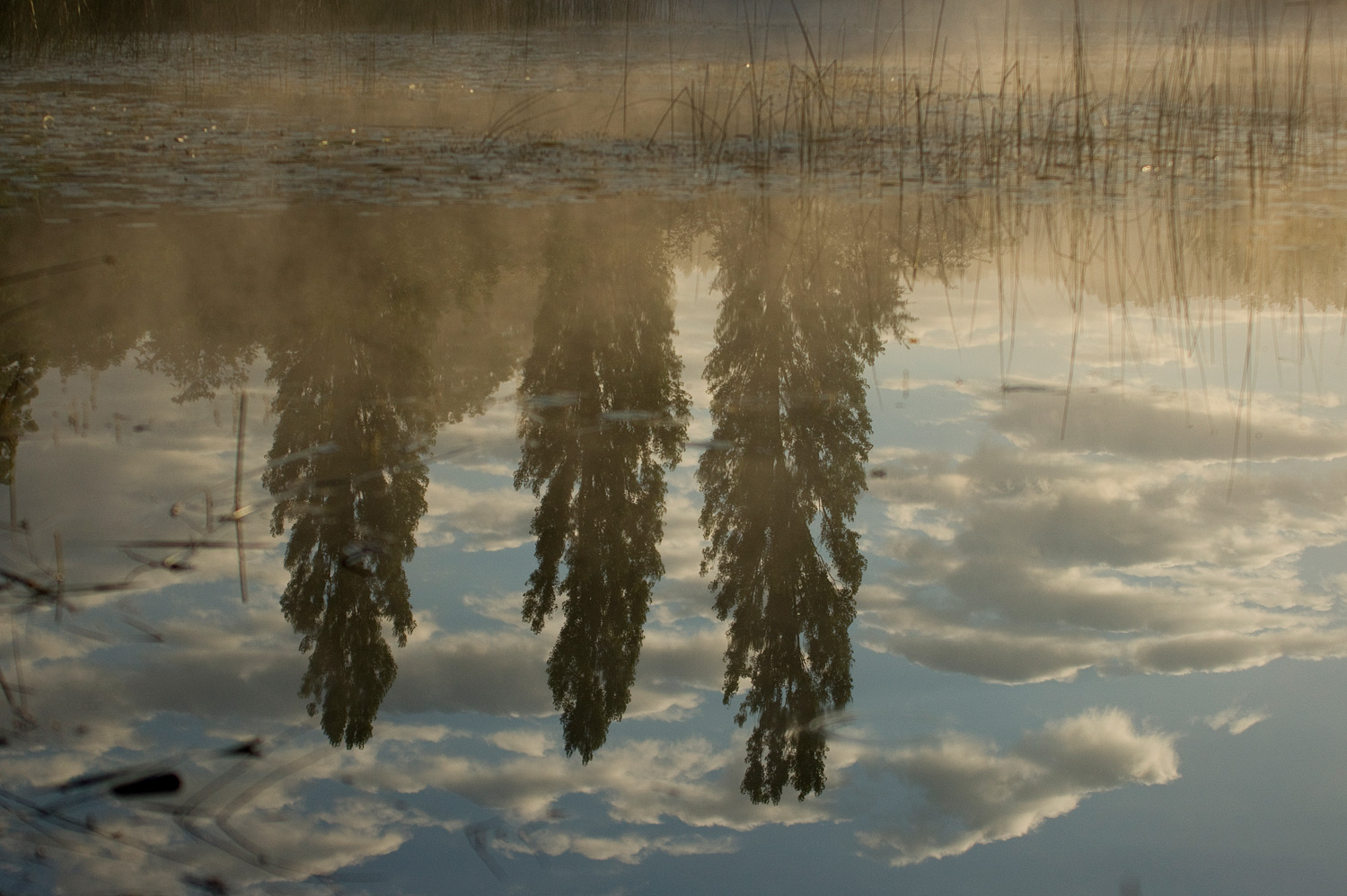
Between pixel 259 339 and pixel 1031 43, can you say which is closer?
pixel 259 339

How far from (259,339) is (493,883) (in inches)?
105

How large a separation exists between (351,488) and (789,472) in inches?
43.4

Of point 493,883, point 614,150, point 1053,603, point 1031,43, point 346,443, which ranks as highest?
point 1031,43

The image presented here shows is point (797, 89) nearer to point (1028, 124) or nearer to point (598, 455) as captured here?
point (1028, 124)

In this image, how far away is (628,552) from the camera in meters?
2.71

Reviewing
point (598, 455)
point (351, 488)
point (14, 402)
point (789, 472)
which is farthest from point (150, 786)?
point (14, 402)

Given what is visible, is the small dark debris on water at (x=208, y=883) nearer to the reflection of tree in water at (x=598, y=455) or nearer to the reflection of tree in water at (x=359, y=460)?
the reflection of tree in water at (x=359, y=460)

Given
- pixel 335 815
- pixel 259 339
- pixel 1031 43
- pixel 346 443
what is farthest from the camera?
pixel 1031 43

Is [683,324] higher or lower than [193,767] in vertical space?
higher

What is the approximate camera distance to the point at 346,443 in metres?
3.05

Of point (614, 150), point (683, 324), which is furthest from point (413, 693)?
point (614, 150)

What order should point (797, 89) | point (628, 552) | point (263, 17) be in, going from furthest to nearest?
point (263, 17) → point (797, 89) → point (628, 552)

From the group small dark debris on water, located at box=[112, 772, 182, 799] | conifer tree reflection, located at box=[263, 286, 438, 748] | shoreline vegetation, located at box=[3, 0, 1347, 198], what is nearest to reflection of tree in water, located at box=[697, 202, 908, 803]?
conifer tree reflection, located at box=[263, 286, 438, 748]

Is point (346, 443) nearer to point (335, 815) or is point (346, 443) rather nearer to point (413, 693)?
point (413, 693)
